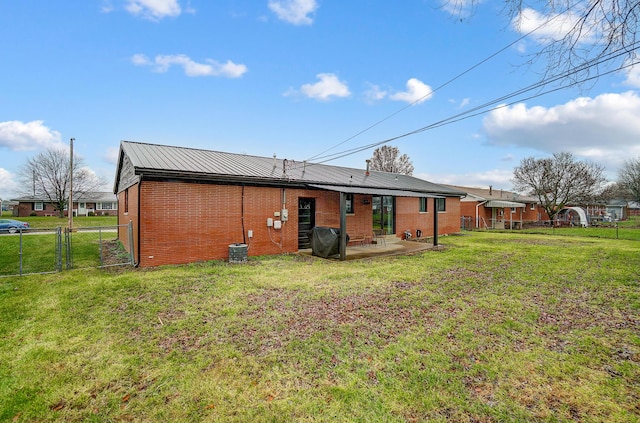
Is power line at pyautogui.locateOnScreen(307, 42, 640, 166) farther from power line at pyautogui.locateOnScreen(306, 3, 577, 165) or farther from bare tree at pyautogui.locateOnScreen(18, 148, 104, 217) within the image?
bare tree at pyautogui.locateOnScreen(18, 148, 104, 217)

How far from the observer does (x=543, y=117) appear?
294 inches

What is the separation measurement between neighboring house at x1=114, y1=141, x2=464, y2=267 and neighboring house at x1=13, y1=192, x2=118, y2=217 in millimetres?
40970

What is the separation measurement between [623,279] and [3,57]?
69.4 feet

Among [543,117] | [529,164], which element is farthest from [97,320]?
[529,164]

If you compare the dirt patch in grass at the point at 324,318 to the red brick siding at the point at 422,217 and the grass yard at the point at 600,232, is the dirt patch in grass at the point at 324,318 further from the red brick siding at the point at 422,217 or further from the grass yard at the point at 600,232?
the grass yard at the point at 600,232

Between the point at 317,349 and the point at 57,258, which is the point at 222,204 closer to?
the point at 57,258

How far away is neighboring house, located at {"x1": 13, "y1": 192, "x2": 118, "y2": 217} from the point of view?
43188 millimetres

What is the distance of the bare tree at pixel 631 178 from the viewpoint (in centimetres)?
3572

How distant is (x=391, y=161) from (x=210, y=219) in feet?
111

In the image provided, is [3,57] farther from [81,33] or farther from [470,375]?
[470,375]

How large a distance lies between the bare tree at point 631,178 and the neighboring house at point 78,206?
74.1 meters

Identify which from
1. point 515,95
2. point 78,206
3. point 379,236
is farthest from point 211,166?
point 78,206

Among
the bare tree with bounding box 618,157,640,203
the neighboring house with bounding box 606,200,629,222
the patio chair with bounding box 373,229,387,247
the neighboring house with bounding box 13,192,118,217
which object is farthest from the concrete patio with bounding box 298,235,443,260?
the neighboring house with bounding box 606,200,629,222

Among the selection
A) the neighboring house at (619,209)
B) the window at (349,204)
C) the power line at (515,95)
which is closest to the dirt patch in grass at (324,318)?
the power line at (515,95)
